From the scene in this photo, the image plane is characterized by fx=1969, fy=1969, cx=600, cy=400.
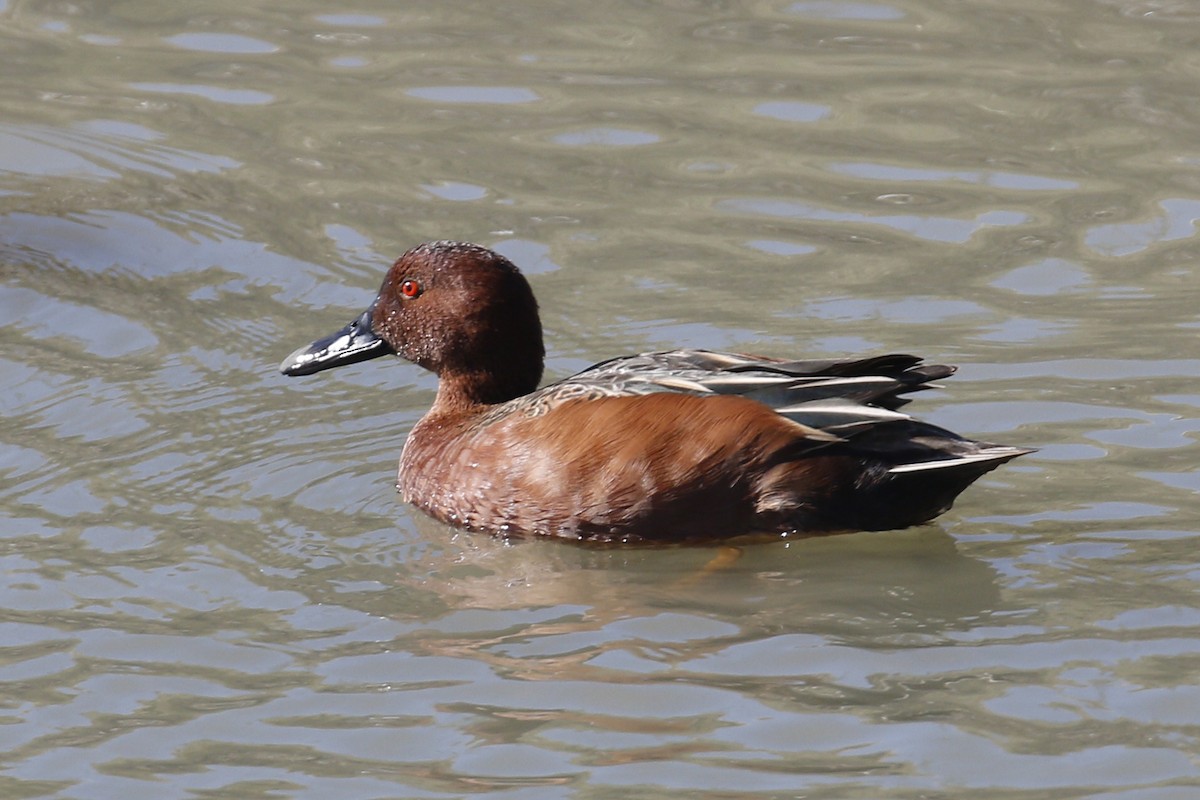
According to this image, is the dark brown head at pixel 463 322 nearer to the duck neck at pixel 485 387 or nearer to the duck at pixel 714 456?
the duck neck at pixel 485 387

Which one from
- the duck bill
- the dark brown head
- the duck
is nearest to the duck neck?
the dark brown head

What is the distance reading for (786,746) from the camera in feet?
16.6

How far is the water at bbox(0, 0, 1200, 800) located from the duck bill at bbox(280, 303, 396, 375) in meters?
0.24

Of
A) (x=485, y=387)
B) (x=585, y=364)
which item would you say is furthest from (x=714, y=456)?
(x=585, y=364)

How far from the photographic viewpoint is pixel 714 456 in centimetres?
667

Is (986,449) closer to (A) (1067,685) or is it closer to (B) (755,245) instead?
(A) (1067,685)

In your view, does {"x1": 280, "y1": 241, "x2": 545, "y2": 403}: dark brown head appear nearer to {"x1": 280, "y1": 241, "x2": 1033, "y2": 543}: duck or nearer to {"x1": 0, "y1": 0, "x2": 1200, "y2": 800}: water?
{"x1": 0, "y1": 0, "x2": 1200, "y2": 800}: water

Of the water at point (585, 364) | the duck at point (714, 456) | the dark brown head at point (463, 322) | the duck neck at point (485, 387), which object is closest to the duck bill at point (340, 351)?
the dark brown head at point (463, 322)

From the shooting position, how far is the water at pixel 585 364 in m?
5.21

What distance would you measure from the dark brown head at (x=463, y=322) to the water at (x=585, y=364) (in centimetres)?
46

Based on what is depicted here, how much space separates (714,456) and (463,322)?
150cm

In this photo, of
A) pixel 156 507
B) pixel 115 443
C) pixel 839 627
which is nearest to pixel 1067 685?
pixel 839 627

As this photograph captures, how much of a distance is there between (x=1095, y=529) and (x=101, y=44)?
7.74 meters

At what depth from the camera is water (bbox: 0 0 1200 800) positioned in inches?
205
